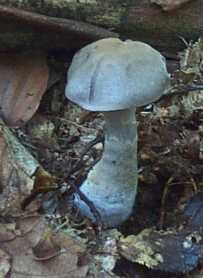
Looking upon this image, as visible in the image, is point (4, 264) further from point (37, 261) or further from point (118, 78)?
point (118, 78)

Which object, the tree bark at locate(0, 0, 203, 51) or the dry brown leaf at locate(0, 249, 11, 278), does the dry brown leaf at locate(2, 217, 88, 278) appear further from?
the tree bark at locate(0, 0, 203, 51)

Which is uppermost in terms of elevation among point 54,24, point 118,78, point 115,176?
point 118,78

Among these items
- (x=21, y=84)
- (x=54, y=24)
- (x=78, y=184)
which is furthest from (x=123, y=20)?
(x=78, y=184)

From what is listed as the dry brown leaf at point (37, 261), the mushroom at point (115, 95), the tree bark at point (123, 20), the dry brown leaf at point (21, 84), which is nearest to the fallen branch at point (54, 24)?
the tree bark at point (123, 20)

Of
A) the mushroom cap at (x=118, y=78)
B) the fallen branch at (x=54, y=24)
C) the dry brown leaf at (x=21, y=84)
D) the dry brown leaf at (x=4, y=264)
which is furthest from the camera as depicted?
the dry brown leaf at (x=21, y=84)

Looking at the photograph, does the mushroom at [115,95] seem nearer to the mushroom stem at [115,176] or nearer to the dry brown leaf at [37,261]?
the mushroom stem at [115,176]

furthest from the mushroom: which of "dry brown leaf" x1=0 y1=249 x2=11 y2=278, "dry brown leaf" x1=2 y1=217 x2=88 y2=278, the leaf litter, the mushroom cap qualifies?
"dry brown leaf" x1=0 y1=249 x2=11 y2=278

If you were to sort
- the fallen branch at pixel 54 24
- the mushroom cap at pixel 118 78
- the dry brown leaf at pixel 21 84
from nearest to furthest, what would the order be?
1. the mushroom cap at pixel 118 78
2. the fallen branch at pixel 54 24
3. the dry brown leaf at pixel 21 84

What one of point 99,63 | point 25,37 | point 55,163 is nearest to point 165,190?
point 55,163
